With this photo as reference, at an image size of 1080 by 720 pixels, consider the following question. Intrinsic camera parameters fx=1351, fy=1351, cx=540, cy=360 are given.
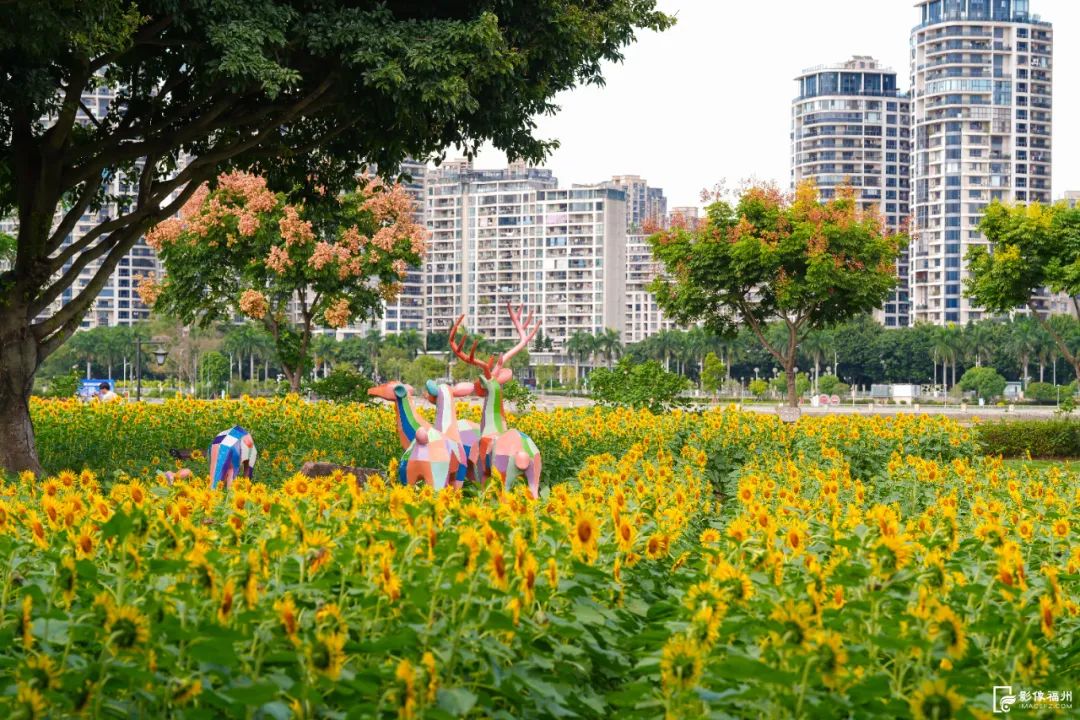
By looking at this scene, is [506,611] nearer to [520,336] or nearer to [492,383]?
[492,383]

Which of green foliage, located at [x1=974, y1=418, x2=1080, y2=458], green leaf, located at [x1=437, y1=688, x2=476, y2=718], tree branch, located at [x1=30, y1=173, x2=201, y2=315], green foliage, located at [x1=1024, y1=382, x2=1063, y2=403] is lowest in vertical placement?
green foliage, located at [x1=1024, y1=382, x2=1063, y2=403]

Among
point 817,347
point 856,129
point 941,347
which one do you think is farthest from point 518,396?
point 856,129

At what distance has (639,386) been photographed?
17.2m

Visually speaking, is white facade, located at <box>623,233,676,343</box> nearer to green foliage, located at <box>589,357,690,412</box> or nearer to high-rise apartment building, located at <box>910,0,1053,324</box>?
high-rise apartment building, located at <box>910,0,1053,324</box>

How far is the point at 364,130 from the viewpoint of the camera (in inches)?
486

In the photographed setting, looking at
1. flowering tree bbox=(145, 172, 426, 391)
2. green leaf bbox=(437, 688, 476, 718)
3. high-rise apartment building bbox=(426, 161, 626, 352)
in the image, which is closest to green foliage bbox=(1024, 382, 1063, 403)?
flowering tree bbox=(145, 172, 426, 391)

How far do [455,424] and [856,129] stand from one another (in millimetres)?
137652

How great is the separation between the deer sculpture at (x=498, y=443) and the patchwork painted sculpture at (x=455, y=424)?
60mm

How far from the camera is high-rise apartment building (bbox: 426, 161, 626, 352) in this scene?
15188 centimetres

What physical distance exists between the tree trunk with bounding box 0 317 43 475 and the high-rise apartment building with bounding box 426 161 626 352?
136 m

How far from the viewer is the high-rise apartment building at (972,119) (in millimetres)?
125625

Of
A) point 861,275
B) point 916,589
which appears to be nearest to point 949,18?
point 861,275

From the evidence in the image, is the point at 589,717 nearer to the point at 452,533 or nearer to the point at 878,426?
the point at 452,533

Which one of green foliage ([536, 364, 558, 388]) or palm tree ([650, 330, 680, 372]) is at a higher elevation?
palm tree ([650, 330, 680, 372])
